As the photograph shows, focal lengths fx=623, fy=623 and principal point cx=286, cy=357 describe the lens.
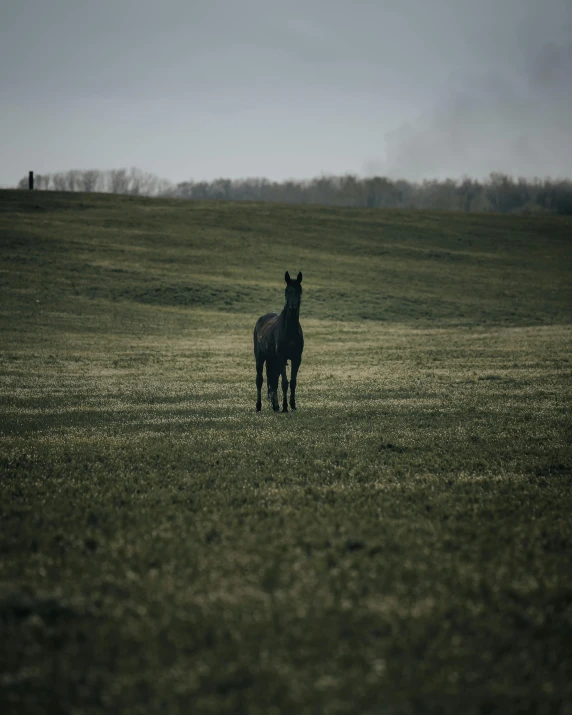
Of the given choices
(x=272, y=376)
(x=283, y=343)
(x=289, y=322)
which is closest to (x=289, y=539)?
(x=289, y=322)

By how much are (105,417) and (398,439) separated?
24.3 feet

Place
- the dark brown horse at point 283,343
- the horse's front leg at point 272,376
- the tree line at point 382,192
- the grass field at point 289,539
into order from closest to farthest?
the grass field at point 289,539 → the dark brown horse at point 283,343 → the horse's front leg at point 272,376 → the tree line at point 382,192

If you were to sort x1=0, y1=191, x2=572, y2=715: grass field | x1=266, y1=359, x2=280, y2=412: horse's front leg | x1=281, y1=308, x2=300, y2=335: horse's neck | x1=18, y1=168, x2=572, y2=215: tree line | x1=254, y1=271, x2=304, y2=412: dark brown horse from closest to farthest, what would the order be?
1. x1=0, y1=191, x2=572, y2=715: grass field
2. x1=254, y1=271, x2=304, y2=412: dark brown horse
3. x1=281, y1=308, x2=300, y2=335: horse's neck
4. x1=266, y1=359, x2=280, y2=412: horse's front leg
5. x1=18, y1=168, x2=572, y2=215: tree line

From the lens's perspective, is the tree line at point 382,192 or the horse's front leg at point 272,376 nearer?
the horse's front leg at point 272,376

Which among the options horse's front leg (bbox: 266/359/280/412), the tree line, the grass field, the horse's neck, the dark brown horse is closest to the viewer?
the grass field

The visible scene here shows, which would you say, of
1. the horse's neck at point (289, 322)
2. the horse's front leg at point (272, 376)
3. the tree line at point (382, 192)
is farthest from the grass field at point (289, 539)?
the tree line at point (382, 192)

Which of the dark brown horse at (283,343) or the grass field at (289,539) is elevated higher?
the dark brown horse at (283,343)

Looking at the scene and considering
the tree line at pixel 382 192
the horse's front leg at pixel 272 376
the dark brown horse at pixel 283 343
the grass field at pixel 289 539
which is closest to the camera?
the grass field at pixel 289 539

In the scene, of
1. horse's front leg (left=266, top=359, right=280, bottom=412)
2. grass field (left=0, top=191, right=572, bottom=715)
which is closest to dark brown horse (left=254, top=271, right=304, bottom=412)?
horse's front leg (left=266, top=359, right=280, bottom=412)

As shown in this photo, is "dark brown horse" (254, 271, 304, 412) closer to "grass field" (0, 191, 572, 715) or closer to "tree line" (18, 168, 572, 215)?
"grass field" (0, 191, 572, 715)

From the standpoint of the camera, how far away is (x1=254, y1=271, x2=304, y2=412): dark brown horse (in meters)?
15.2

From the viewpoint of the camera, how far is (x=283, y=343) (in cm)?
1590

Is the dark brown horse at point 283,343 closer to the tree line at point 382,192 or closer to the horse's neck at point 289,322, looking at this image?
the horse's neck at point 289,322

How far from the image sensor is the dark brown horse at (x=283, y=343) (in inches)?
599
